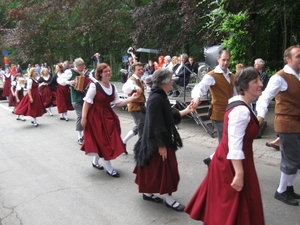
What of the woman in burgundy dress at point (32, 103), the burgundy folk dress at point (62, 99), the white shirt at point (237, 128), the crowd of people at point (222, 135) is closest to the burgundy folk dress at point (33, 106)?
the woman in burgundy dress at point (32, 103)

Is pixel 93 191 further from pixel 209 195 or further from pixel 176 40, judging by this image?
pixel 176 40

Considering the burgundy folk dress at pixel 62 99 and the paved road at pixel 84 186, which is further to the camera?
the burgundy folk dress at pixel 62 99

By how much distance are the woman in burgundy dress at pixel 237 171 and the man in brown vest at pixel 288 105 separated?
1031mm

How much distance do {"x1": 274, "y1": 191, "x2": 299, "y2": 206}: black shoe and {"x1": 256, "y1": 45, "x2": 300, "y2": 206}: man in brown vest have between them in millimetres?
13

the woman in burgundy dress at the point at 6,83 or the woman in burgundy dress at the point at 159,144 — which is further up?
the woman in burgundy dress at the point at 159,144

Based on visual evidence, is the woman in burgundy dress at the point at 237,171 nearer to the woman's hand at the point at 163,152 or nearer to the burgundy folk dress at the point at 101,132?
the woman's hand at the point at 163,152

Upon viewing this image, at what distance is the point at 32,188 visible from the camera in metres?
4.86

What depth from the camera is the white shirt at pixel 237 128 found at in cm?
255

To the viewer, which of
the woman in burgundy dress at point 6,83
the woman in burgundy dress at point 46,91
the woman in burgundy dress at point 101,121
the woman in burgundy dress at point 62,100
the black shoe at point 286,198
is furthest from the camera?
the woman in burgundy dress at point 6,83

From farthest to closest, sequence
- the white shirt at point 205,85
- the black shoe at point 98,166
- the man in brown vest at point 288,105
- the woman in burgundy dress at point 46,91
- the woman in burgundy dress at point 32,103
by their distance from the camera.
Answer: the woman in burgundy dress at point 46,91 < the woman in burgundy dress at point 32,103 < the black shoe at point 98,166 < the white shirt at point 205,85 < the man in brown vest at point 288,105

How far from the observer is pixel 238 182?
2582mm

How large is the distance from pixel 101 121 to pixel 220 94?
1889mm

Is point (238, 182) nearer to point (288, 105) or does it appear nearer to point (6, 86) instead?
point (288, 105)

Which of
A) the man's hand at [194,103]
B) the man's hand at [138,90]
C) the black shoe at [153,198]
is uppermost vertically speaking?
the man's hand at [194,103]
